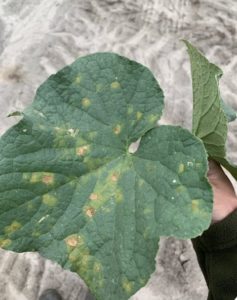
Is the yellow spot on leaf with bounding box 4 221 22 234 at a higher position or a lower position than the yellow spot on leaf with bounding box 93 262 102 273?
higher

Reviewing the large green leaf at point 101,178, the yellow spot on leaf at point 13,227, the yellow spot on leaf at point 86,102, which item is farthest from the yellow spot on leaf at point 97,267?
the yellow spot on leaf at point 86,102

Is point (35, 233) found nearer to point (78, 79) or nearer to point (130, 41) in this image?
point (78, 79)

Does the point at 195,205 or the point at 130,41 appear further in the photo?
the point at 130,41

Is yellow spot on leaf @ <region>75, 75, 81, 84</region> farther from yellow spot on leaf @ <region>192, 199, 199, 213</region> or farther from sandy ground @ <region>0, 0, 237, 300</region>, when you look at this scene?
sandy ground @ <region>0, 0, 237, 300</region>

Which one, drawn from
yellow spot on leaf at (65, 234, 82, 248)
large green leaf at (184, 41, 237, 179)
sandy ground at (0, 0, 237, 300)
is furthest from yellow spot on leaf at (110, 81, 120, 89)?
sandy ground at (0, 0, 237, 300)

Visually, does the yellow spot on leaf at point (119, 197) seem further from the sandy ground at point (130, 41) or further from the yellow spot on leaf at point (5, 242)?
the sandy ground at point (130, 41)

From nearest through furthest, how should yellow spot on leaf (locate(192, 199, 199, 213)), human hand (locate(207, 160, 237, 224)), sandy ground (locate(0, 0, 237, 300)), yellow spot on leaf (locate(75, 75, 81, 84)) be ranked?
yellow spot on leaf (locate(192, 199, 199, 213))
yellow spot on leaf (locate(75, 75, 81, 84))
human hand (locate(207, 160, 237, 224))
sandy ground (locate(0, 0, 237, 300))

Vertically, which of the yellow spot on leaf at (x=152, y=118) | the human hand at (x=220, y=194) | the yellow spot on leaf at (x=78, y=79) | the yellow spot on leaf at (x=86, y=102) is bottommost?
the human hand at (x=220, y=194)

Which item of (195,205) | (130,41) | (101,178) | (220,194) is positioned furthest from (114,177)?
(130,41)
